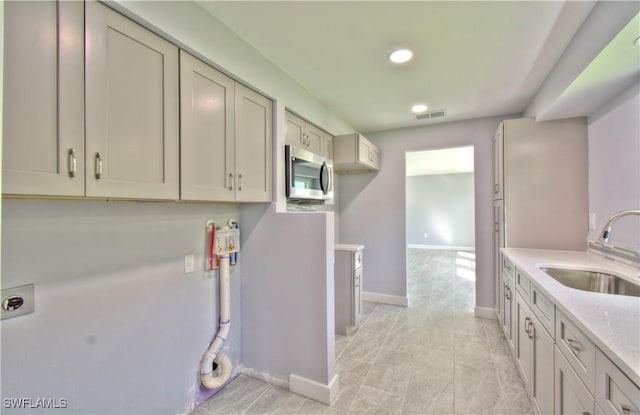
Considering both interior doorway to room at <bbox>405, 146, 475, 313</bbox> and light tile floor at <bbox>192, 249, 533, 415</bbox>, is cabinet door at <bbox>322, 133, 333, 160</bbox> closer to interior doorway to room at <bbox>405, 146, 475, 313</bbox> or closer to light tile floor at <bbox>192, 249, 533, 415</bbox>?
light tile floor at <bbox>192, 249, 533, 415</bbox>

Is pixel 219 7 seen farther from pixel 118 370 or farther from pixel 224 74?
pixel 118 370

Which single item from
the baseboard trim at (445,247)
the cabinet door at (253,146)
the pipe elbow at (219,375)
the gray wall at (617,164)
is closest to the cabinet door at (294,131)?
the cabinet door at (253,146)

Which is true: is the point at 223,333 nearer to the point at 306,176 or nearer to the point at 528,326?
the point at 306,176

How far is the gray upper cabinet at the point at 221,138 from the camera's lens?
4.91 feet

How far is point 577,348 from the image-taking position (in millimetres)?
1155

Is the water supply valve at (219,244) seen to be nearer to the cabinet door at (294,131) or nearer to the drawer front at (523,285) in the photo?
the cabinet door at (294,131)

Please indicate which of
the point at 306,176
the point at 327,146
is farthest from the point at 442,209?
the point at 306,176

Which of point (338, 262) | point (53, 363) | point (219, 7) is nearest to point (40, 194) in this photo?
point (53, 363)

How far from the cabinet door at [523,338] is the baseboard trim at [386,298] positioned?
1628 millimetres

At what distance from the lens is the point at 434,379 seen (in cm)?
217

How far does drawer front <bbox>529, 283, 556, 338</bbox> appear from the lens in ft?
4.65

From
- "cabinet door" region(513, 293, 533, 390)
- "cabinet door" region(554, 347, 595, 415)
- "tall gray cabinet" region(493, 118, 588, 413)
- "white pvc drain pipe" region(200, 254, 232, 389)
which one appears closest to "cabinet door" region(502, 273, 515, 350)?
"tall gray cabinet" region(493, 118, 588, 413)

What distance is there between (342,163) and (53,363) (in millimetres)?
2824

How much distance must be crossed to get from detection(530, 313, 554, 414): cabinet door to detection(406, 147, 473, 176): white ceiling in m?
3.72
